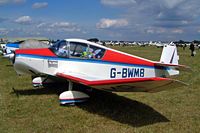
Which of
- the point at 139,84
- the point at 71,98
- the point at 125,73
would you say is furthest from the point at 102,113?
the point at 139,84

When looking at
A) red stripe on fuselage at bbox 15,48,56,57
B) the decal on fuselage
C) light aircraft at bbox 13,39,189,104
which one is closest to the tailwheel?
light aircraft at bbox 13,39,189,104

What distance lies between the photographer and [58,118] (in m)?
5.61

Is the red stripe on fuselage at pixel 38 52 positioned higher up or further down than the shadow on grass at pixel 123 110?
higher up

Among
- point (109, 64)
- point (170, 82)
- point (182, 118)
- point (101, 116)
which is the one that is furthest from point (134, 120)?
point (109, 64)

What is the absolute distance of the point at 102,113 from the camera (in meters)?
6.08

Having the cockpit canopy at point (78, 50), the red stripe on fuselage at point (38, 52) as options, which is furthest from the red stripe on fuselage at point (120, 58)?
the red stripe on fuselage at point (38, 52)

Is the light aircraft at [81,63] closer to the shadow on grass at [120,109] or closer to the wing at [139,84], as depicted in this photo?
the shadow on grass at [120,109]

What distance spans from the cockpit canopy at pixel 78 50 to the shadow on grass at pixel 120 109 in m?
1.35

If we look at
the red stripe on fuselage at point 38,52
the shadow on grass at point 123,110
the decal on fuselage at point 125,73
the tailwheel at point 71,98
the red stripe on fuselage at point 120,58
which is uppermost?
the red stripe on fuselage at point 38,52

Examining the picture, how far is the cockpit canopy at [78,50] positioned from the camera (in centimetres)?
714

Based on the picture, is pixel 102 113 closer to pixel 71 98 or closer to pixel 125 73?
pixel 71 98

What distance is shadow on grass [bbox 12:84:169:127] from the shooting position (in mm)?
5613

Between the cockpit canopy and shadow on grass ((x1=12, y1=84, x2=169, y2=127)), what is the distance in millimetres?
1347

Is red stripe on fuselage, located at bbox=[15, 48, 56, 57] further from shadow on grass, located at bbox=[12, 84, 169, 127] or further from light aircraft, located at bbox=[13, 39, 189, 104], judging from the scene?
shadow on grass, located at bbox=[12, 84, 169, 127]
